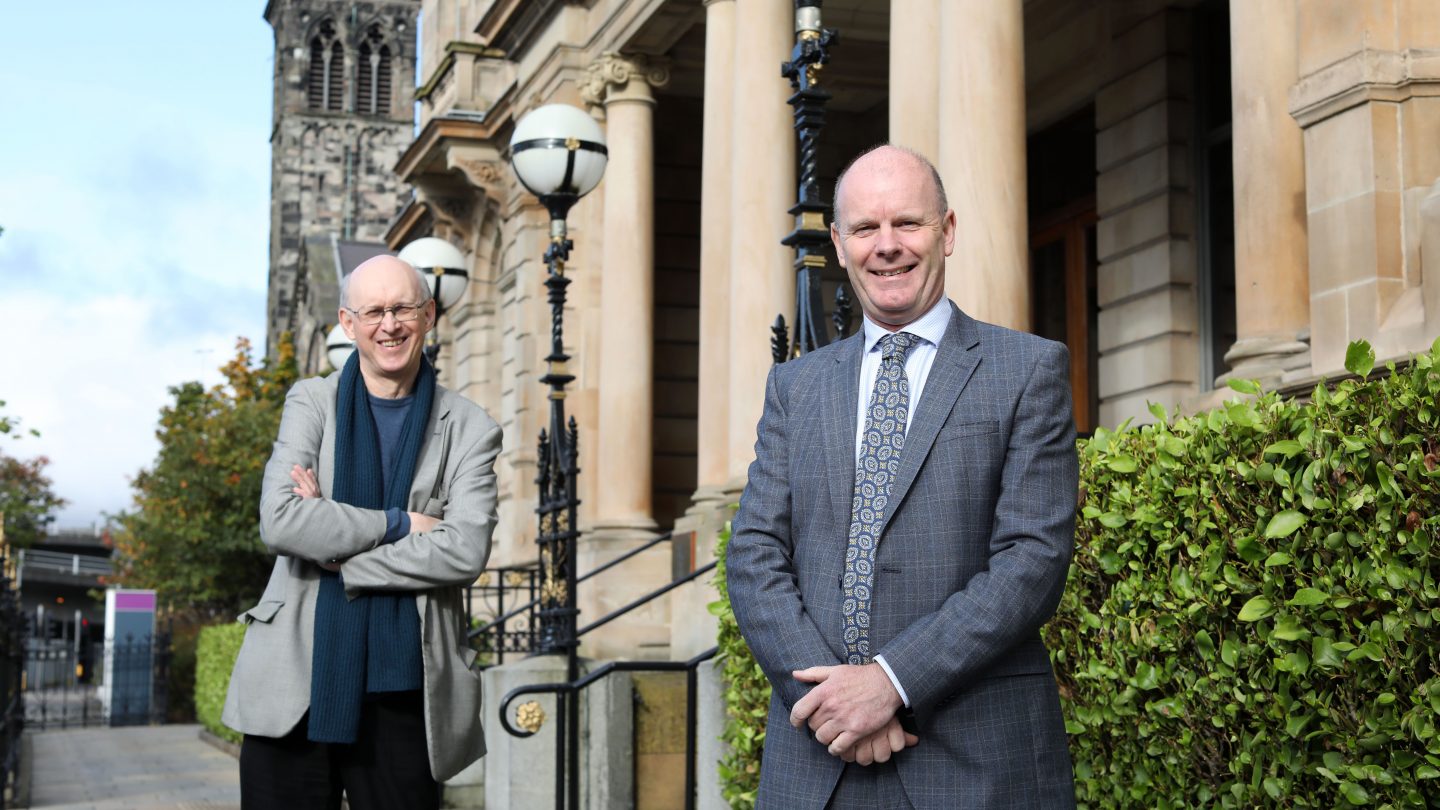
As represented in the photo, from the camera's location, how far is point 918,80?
11.3 meters

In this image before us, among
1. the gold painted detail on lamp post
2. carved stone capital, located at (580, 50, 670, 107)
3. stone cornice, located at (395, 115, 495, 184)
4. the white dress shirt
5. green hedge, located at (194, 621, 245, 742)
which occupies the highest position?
stone cornice, located at (395, 115, 495, 184)

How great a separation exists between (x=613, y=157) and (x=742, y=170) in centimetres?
362

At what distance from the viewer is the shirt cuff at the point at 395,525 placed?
430cm

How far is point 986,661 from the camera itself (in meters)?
3.15

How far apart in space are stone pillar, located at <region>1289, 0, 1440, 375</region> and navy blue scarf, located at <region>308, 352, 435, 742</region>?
4774 millimetres

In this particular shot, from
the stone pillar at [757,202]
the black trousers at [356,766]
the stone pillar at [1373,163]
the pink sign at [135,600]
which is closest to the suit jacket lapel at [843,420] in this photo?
the black trousers at [356,766]

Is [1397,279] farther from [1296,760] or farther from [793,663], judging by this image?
[793,663]

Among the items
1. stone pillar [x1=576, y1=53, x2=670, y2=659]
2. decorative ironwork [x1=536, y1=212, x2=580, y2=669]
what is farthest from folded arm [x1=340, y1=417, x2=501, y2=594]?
stone pillar [x1=576, y1=53, x2=670, y2=659]

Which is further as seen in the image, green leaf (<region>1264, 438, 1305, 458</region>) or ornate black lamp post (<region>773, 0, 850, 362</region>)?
ornate black lamp post (<region>773, 0, 850, 362</region>)

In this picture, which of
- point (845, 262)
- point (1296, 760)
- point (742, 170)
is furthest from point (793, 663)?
point (742, 170)

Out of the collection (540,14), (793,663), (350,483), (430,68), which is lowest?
(793,663)

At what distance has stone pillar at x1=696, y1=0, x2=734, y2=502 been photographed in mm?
14633

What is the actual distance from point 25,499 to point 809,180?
269 feet

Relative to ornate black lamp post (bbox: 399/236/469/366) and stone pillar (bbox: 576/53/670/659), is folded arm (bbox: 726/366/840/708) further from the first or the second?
stone pillar (bbox: 576/53/670/659)
